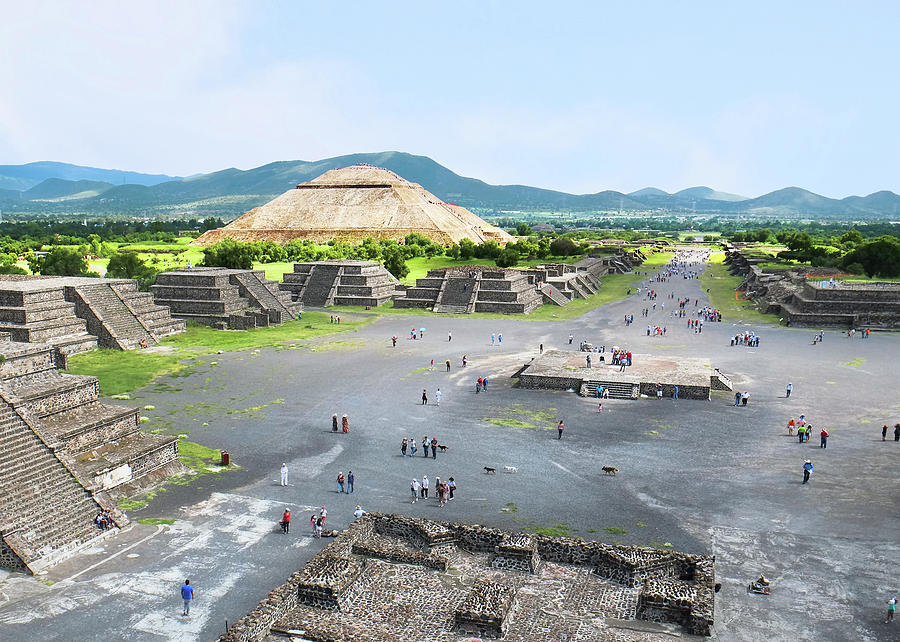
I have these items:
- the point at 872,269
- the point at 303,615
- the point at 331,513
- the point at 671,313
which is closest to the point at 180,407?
the point at 331,513

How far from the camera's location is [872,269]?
7738cm

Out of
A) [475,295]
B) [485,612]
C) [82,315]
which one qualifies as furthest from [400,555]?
[475,295]

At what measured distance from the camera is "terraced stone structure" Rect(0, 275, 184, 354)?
4372 cm

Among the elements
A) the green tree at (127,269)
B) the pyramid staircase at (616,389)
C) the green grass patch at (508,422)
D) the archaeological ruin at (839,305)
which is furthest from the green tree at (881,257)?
the green tree at (127,269)

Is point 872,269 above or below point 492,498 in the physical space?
above

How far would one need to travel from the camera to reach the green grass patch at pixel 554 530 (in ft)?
66.3

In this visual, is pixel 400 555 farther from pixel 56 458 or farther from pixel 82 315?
pixel 82 315

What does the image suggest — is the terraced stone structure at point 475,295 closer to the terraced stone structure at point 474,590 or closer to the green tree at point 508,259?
the green tree at point 508,259

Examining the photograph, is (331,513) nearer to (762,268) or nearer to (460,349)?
(460,349)

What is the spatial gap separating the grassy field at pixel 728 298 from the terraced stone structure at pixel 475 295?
19.2 meters

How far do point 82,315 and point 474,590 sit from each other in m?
42.2

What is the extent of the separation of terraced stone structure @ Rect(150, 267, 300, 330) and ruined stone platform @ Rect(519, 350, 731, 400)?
87.7ft

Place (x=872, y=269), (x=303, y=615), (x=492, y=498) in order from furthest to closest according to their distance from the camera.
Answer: (x=872, y=269) → (x=492, y=498) → (x=303, y=615)

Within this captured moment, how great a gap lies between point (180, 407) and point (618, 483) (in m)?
21.0
